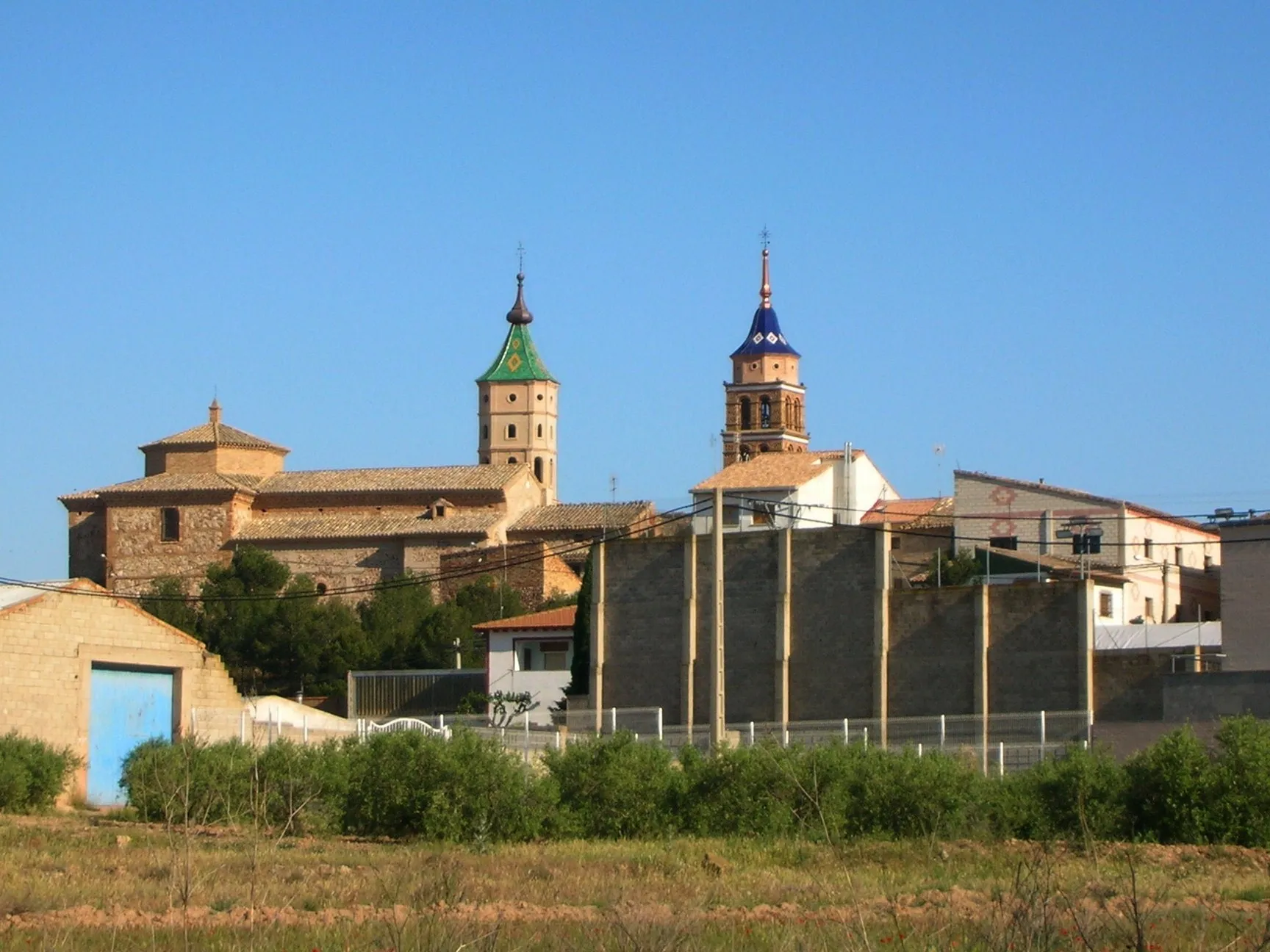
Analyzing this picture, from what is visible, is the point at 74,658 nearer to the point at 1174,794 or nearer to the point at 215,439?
the point at 1174,794

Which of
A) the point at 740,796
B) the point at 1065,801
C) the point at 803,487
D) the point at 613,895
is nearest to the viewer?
the point at 613,895

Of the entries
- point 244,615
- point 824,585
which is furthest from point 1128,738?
point 244,615

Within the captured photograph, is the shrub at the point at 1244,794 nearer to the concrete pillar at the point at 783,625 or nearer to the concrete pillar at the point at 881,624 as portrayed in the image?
the concrete pillar at the point at 881,624

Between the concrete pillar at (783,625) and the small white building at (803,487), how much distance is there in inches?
335

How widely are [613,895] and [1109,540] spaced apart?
37291 millimetres

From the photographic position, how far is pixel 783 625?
34.6m

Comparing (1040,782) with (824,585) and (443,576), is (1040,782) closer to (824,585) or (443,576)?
(824,585)

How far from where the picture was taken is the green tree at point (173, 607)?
66.1 m

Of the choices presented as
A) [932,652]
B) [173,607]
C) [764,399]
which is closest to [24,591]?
[932,652]

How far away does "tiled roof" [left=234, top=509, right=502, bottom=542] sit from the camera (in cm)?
7438

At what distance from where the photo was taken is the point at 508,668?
4478cm

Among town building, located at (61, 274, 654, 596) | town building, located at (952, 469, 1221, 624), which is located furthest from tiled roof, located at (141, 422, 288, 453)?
town building, located at (952, 469, 1221, 624)

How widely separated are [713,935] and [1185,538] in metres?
42.7

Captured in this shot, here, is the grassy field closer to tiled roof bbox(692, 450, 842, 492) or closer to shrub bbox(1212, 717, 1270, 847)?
shrub bbox(1212, 717, 1270, 847)
